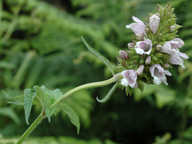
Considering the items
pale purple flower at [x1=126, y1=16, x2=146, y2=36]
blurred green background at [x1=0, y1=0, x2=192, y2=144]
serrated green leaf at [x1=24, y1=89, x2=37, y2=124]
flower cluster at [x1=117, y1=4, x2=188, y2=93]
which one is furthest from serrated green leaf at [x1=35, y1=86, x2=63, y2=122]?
blurred green background at [x1=0, y1=0, x2=192, y2=144]

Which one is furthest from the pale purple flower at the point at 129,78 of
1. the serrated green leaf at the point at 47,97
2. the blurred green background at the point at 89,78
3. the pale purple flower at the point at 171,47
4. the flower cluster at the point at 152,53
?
the blurred green background at the point at 89,78

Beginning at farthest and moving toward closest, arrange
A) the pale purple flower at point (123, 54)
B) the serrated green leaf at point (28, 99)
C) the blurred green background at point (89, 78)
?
the blurred green background at point (89, 78)
the pale purple flower at point (123, 54)
the serrated green leaf at point (28, 99)

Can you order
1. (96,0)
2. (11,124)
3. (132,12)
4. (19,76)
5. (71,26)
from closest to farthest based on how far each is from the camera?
(11,124) → (19,76) → (71,26) → (132,12) → (96,0)

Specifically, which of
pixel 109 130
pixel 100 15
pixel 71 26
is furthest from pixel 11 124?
pixel 100 15

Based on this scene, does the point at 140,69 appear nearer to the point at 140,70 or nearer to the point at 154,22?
the point at 140,70

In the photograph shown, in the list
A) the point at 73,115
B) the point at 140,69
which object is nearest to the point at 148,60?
the point at 140,69

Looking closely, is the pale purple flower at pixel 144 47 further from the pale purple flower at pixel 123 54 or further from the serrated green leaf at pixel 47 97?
the serrated green leaf at pixel 47 97

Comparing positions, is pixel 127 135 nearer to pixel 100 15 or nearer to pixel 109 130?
pixel 109 130

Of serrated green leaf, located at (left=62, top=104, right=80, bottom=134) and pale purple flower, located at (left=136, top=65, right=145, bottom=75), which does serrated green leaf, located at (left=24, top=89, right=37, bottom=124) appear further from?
pale purple flower, located at (left=136, top=65, right=145, bottom=75)
